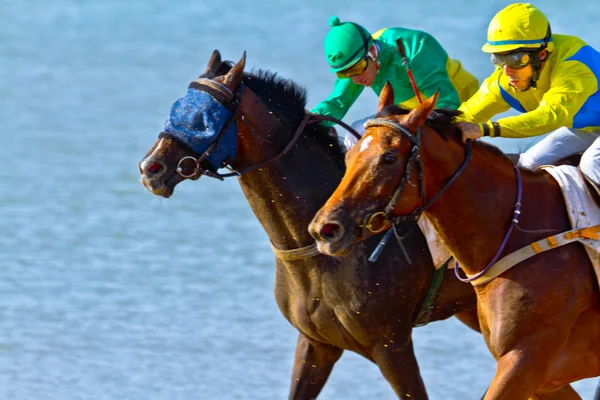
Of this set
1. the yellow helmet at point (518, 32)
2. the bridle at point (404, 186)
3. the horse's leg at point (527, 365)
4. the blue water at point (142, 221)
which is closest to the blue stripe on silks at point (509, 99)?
the yellow helmet at point (518, 32)

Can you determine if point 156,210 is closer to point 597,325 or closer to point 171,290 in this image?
point 171,290

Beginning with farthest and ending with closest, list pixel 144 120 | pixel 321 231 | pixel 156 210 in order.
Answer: pixel 144 120 → pixel 156 210 → pixel 321 231

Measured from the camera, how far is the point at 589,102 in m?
5.11

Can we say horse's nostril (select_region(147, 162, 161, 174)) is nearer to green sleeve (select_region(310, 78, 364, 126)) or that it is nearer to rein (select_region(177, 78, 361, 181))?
rein (select_region(177, 78, 361, 181))

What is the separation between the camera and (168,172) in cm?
544

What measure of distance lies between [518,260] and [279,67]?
853cm

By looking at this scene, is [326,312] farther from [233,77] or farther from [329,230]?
[329,230]

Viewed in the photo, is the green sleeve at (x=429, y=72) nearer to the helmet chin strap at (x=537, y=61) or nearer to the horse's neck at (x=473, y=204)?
the helmet chin strap at (x=537, y=61)

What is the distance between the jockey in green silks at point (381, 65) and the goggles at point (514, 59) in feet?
2.25

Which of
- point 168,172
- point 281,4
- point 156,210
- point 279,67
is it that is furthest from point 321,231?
point 281,4

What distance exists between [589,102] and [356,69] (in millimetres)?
1120

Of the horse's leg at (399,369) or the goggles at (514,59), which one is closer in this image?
the goggles at (514,59)

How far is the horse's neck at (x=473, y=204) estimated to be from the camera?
461 cm

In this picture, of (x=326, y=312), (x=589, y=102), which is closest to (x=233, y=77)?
(x=326, y=312)
